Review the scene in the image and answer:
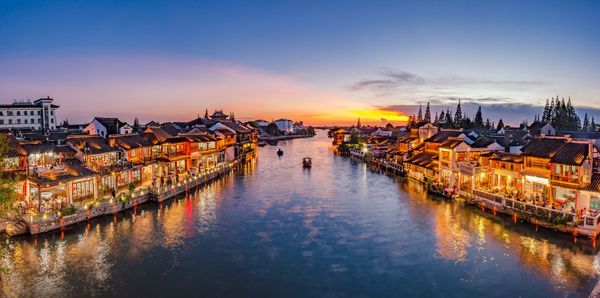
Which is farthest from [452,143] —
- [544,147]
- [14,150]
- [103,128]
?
[103,128]

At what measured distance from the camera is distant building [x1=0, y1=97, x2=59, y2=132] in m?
78.1

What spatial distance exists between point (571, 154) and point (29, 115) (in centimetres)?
9290

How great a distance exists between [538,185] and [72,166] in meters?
42.7

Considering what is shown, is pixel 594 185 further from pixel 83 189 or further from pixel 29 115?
pixel 29 115

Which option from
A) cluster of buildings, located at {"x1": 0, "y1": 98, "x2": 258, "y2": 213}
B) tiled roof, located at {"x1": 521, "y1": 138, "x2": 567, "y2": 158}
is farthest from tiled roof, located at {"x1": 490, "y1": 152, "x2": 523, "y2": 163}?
cluster of buildings, located at {"x1": 0, "y1": 98, "x2": 258, "y2": 213}

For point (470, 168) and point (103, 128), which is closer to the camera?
point (470, 168)

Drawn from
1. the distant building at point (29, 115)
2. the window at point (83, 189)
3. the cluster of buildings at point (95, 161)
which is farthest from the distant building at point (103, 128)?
the window at point (83, 189)

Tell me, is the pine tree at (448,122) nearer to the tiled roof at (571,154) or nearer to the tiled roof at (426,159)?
the tiled roof at (426,159)

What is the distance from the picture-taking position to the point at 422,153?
62375 mm

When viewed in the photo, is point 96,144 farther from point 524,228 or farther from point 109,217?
point 524,228

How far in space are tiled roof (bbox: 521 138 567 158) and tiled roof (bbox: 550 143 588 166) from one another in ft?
4.73

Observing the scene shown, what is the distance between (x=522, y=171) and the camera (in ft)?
126

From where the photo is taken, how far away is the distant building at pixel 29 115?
7806 centimetres

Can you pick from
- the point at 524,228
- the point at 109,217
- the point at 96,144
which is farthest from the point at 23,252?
the point at 524,228
